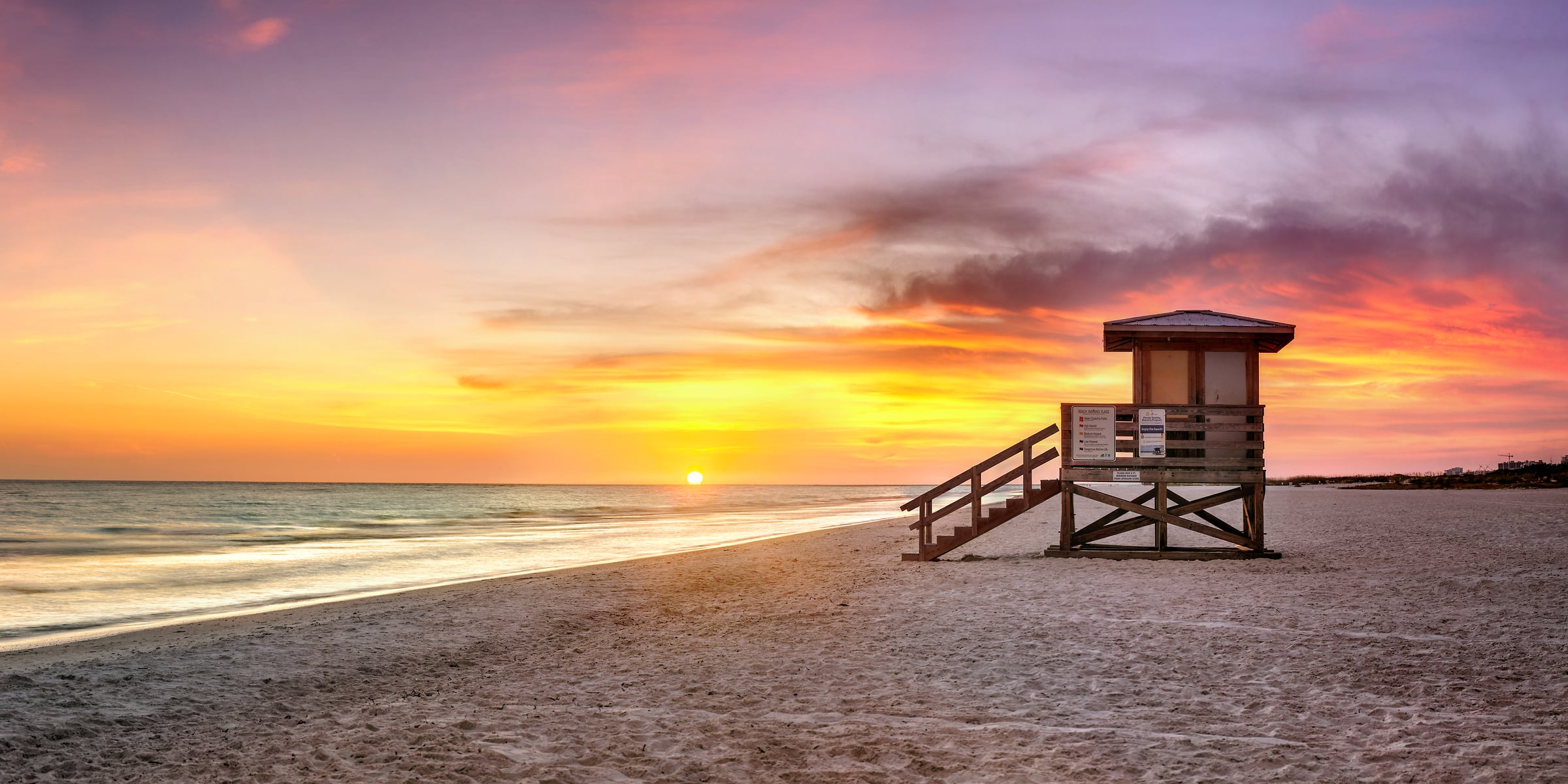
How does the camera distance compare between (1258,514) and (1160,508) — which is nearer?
(1258,514)

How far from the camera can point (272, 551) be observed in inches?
1226

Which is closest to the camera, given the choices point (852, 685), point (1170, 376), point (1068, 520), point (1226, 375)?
point (852, 685)

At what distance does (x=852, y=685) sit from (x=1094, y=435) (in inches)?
435

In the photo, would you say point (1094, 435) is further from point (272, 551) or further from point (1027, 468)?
point (272, 551)

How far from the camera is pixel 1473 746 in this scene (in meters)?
6.34

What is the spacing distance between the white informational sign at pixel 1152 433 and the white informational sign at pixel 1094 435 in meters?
0.48

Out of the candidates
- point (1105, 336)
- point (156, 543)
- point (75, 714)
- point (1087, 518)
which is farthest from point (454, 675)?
point (156, 543)

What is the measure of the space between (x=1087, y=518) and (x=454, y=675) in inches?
1037

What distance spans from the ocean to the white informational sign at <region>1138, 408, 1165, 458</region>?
12.9 meters

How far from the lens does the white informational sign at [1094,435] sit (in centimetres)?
1778

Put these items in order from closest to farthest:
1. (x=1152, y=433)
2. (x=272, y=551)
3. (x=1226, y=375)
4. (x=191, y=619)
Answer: (x=191, y=619), (x=1152, y=433), (x=1226, y=375), (x=272, y=551)

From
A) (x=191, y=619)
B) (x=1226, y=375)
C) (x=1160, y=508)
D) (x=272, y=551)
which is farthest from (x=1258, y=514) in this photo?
(x=272, y=551)

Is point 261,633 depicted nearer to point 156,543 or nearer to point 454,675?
point 454,675

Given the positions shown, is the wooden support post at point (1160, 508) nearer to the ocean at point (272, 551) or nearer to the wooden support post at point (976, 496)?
the wooden support post at point (976, 496)
